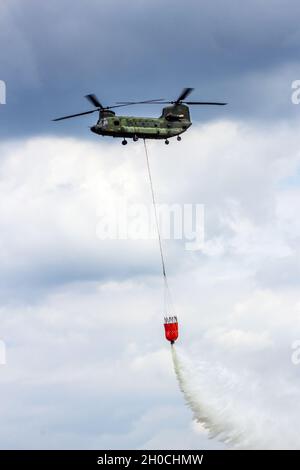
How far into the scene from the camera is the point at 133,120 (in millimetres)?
143000

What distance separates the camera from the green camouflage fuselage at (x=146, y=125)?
142 meters

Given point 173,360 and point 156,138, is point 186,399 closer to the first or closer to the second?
point 173,360

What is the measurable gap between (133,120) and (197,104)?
9.50 m

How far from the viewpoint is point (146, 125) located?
144 m

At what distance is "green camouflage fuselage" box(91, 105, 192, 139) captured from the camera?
464 feet

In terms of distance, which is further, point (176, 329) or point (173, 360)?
point (173, 360)

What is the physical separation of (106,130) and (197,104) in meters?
13.2
